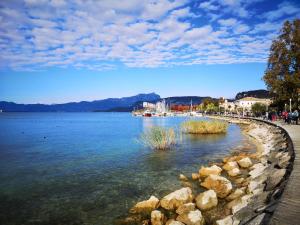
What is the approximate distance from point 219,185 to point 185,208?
330cm

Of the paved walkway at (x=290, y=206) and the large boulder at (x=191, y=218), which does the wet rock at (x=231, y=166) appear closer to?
the paved walkway at (x=290, y=206)

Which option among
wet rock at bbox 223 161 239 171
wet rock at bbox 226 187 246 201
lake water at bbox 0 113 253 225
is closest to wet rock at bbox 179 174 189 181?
lake water at bbox 0 113 253 225

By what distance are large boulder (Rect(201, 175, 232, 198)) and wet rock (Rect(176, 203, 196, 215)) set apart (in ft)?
7.79

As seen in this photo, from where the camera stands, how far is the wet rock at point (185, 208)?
10952 millimetres

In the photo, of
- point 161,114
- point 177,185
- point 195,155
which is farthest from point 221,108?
Result: point 177,185

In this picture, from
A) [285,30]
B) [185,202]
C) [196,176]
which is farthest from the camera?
[285,30]

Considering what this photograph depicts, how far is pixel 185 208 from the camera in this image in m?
11.0

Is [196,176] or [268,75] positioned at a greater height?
[268,75]

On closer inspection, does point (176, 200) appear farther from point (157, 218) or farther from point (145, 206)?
point (157, 218)

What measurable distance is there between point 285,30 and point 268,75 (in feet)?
23.1

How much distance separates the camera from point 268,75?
44.3 metres

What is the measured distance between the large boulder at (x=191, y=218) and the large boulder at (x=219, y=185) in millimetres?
3185

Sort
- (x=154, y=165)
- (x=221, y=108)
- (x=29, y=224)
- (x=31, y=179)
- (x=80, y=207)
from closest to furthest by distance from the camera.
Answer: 1. (x=29, y=224)
2. (x=80, y=207)
3. (x=31, y=179)
4. (x=154, y=165)
5. (x=221, y=108)

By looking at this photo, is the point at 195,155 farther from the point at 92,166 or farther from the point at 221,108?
the point at 221,108
